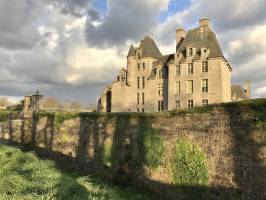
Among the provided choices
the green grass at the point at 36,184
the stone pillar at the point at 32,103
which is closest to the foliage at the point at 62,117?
the stone pillar at the point at 32,103

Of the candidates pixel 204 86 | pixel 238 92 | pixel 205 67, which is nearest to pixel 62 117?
pixel 204 86

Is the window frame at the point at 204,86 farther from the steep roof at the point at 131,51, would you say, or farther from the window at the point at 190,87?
the steep roof at the point at 131,51

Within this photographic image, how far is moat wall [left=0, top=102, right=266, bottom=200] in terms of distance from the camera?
883 centimetres

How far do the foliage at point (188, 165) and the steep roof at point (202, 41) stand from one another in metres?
23.7

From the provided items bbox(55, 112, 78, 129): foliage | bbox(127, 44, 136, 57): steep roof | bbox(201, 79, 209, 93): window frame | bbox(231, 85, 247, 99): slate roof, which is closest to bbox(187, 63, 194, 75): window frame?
bbox(201, 79, 209, 93): window frame

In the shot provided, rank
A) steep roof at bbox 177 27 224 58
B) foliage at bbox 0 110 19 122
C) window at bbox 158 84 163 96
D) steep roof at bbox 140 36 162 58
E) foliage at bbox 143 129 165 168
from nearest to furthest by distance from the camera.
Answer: foliage at bbox 143 129 165 168, foliage at bbox 0 110 19 122, steep roof at bbox 177 27 224 58, window at bbox 158 84 163 96, steep roof at bbox 140 36 162 58

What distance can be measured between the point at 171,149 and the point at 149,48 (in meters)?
31.0

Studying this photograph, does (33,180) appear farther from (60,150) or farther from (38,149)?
(38,149)

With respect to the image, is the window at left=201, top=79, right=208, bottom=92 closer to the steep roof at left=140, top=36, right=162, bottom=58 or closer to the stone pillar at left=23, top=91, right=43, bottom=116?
the steep roof at left=140, top=36, right=162, bottom=58

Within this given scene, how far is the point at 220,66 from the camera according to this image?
31.8m

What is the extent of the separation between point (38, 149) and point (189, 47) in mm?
22312

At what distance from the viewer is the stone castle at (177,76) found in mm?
32562

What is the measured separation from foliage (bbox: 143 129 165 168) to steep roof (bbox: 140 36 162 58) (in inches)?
1132

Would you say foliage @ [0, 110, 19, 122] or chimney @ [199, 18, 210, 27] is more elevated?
chimney @ [199, 18, 210, 27]
